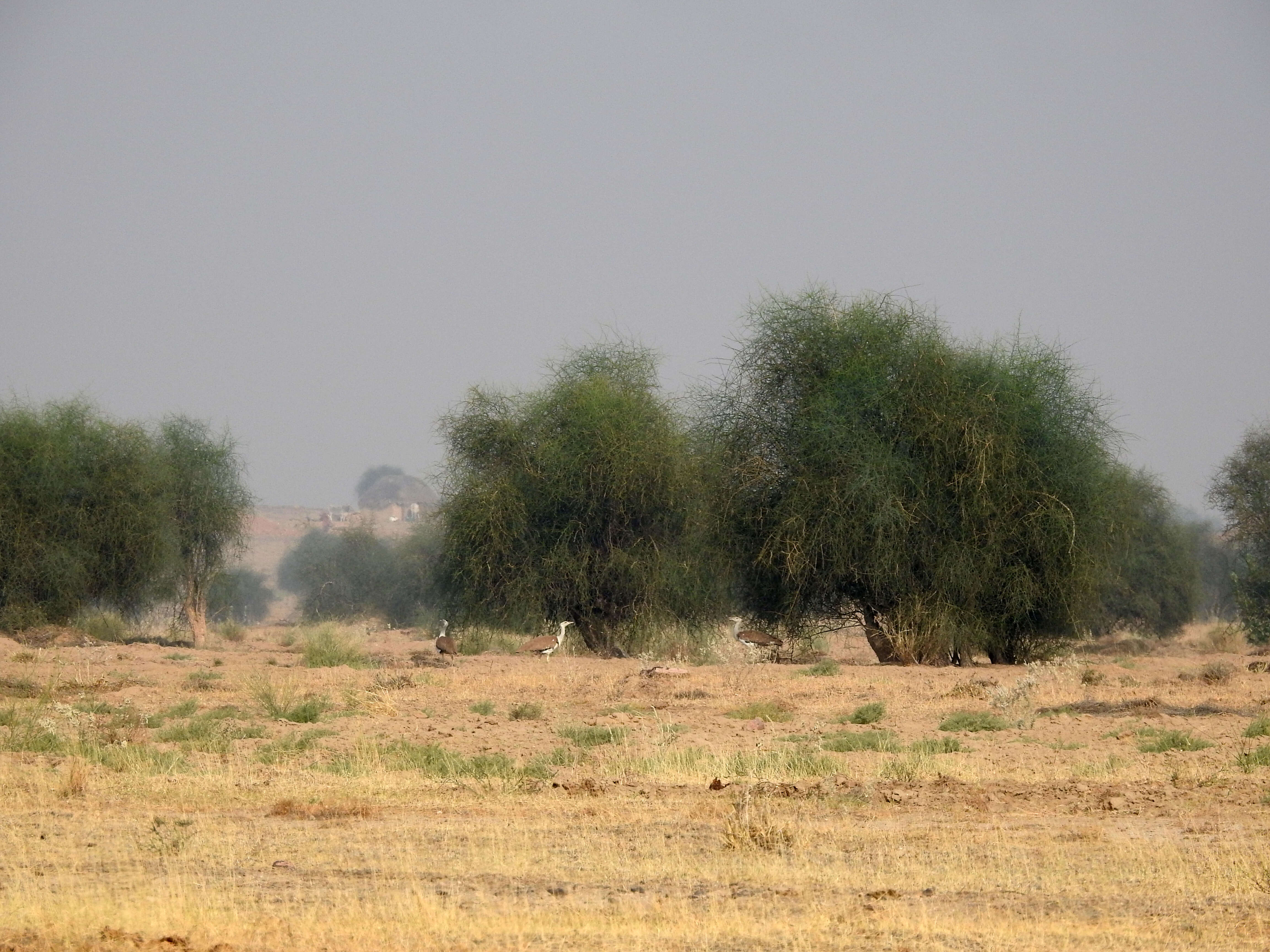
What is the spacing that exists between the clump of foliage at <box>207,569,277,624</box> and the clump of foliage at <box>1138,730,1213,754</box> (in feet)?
114

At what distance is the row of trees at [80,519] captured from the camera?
3325 cm

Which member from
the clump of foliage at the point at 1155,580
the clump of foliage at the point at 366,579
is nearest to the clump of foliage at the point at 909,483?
the clump of foliage at the point at 1155,580

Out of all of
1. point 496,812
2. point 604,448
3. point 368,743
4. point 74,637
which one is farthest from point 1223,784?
point 74,637

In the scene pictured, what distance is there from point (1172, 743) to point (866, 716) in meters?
3.84

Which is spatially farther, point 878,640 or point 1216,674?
point 878,640

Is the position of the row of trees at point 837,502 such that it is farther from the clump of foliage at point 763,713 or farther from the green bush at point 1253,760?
the green bush at point 1253,760

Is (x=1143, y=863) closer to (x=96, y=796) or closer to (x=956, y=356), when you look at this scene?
(x=96, y=796)

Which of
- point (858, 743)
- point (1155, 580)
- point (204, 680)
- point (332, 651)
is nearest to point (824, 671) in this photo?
point (858, 743)

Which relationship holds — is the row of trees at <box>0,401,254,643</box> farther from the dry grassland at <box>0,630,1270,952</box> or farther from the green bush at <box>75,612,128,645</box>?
the dry grassland at <box>0,630,1270,952</box>

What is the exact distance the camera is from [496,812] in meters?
10.7

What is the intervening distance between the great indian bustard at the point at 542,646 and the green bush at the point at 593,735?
473 inches

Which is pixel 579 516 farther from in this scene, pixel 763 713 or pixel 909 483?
pixel 763 713

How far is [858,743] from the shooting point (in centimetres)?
1416

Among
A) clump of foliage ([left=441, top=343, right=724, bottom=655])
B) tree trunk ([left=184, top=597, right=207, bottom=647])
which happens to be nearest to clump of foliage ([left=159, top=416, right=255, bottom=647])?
tree trunk ([left=184, top=597, right=207, bottom=647])
